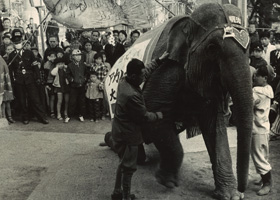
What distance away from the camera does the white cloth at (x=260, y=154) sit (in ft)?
13.5

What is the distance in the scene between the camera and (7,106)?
7801 millimetres

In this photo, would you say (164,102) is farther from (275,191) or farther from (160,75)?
(275,191)

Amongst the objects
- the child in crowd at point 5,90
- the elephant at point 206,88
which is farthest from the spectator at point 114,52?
the elephant at point 206,88

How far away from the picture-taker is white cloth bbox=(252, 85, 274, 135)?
13.6 ft

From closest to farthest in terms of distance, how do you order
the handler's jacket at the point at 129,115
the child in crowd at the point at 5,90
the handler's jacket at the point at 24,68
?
the handler's jacket at the point at 129,115 → the child in crowd at the point at 5,90 → the handler's jacket at the point at 24,68

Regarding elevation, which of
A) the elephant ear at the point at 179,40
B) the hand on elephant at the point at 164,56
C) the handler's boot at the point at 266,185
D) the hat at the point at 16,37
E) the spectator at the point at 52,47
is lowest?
the handler's boot at the point at 266,185

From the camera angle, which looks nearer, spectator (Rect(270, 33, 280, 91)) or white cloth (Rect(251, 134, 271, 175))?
white cloth (Rect(251, 134, 271, 175))

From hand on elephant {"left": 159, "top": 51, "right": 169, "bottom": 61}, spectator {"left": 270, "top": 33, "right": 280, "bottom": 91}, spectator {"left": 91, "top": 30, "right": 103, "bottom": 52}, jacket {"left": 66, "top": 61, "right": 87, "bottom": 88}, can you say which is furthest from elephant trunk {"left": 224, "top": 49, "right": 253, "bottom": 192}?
spectator {"left": 91, "top": 30, "right": 103, "bottom": 52}

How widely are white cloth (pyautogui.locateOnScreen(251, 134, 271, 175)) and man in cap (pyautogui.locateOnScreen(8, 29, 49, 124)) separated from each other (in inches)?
184

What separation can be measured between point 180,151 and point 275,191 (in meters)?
1.04

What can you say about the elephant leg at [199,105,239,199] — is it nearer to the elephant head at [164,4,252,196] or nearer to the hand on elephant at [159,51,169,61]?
the elephant head at [164,4,252,196]

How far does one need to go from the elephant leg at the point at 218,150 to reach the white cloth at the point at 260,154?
0.25 metres

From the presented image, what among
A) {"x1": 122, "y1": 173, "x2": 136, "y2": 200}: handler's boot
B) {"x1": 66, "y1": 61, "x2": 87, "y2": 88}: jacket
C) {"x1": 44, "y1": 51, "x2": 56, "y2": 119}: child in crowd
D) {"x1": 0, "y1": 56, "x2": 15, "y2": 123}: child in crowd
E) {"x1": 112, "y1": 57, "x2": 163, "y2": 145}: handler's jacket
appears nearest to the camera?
{"x1": 112, "y1": 57, "x2": 163, "y2": 145}: handler's jacket

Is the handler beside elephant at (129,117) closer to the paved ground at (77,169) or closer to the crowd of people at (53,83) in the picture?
the paved ground at (77,169)
